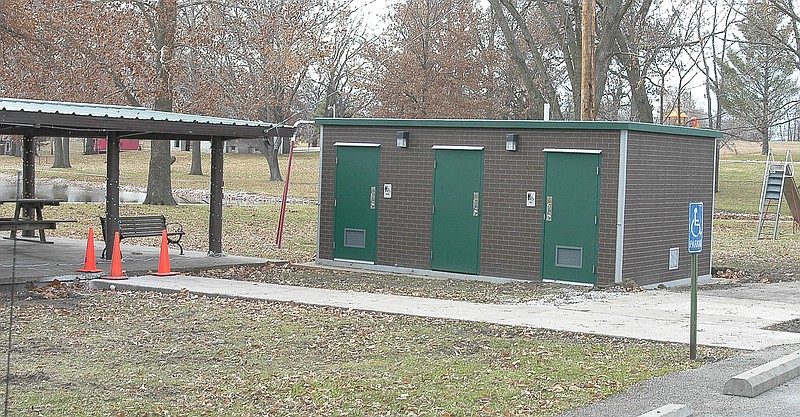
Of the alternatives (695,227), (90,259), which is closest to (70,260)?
(90,259)

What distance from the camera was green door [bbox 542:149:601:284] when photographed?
17.2 m

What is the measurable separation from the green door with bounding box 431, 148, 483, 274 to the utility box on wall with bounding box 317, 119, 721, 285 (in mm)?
17

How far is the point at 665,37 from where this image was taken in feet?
145

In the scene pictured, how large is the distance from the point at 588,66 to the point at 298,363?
15.5 m

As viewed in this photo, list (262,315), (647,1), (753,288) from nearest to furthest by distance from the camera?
(262,315)
(753,288)
(647,1)

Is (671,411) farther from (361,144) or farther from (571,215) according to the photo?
(361,144)

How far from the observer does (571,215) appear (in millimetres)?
17422

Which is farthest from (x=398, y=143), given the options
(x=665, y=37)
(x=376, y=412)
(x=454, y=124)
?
(x=665, y=37)

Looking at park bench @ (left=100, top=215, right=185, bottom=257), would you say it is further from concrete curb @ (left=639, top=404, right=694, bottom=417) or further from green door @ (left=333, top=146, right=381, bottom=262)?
concrete curb @ (left=639, top=404, right=694, bottom=417)

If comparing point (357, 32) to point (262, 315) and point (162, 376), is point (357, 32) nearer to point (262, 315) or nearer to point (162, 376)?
point (262, 315)

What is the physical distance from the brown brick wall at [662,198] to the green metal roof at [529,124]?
0.18 meters

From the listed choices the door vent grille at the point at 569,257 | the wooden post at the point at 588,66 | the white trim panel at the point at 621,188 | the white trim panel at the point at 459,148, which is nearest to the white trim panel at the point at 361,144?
the white trim panel at the point at 459,148

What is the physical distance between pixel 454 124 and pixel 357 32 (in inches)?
1246

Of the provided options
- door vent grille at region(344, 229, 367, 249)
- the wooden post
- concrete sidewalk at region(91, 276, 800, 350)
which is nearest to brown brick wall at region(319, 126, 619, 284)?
door vent grille at region(344, 229, 367, 249)
